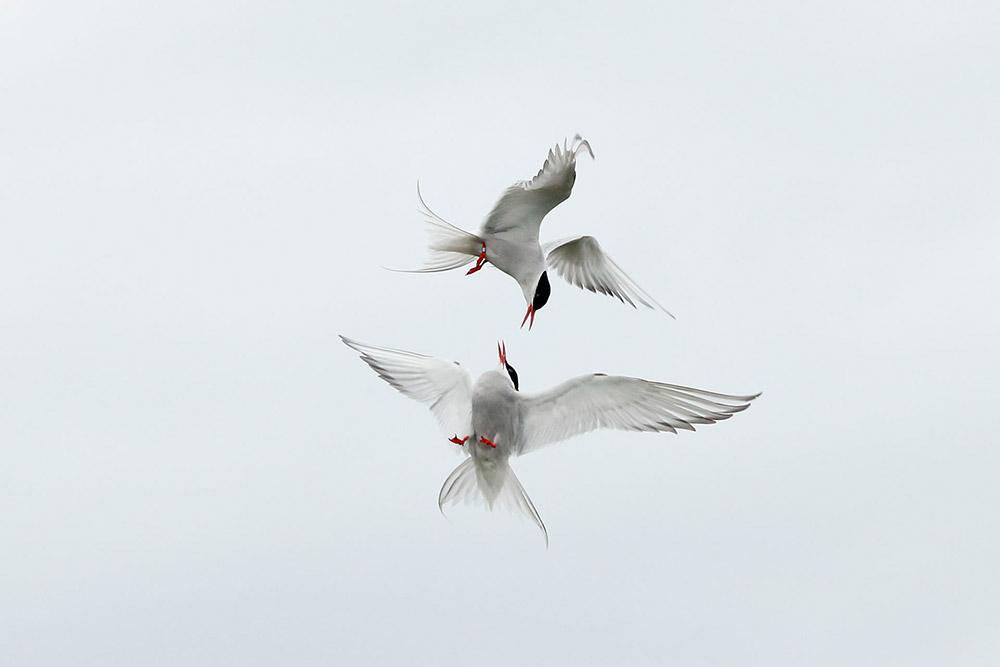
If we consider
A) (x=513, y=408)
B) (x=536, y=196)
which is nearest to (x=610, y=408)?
(x=513, y=408)

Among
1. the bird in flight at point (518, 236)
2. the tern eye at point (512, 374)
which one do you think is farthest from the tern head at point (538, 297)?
the tern eye at point (512, 374)

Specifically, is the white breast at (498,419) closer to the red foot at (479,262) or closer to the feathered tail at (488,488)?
the feathered tail at (488,488)

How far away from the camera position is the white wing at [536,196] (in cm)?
1205

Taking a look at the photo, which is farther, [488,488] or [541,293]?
[541,293]

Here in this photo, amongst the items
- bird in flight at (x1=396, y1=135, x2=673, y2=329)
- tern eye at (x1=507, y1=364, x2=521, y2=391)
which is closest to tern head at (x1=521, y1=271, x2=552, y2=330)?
bird in flight at (x1=396, y1=135, x2=673, y2=329)

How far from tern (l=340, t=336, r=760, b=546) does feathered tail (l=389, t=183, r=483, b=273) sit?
197cm

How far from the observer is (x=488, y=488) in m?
10.6

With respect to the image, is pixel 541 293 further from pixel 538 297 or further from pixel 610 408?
pixel 610 408

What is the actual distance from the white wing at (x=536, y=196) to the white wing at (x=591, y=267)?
1245 mm

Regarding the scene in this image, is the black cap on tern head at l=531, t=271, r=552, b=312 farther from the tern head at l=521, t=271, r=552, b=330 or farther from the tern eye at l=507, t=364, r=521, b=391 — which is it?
the tern eye at l=507, t=364, r=521, b=391

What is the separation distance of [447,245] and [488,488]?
2.86 m

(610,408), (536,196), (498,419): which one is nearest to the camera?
(610,408)

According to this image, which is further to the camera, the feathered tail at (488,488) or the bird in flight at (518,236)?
the bird in flight at (518,236)

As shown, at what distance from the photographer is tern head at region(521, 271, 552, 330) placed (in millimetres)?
12914
